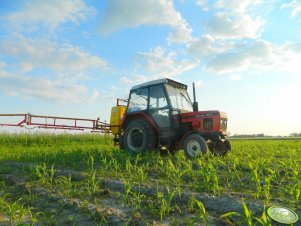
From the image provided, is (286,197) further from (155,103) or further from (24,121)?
(24,121)

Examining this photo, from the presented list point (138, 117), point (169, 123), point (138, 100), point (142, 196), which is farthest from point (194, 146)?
point (142, 196)

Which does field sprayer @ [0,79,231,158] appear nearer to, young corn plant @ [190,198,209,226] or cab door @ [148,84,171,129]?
cab door @ [148,84,171,129]

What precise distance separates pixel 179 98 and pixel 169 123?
36.0 inches

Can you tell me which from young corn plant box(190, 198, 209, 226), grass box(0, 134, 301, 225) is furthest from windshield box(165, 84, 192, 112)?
young corn plant box(190, 198, 209, 226)

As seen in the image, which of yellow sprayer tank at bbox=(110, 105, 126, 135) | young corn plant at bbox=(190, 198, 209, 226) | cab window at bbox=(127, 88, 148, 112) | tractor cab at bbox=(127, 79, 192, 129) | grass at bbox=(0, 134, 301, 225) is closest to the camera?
young corn plant at bbox=(190, 198, 209, 226)

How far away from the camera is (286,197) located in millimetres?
4090

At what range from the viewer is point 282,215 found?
3248mm

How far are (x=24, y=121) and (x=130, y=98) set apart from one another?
6.20 meters

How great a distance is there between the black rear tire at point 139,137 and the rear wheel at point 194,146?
3.52 ft

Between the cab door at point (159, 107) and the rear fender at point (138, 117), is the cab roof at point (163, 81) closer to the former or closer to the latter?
the cab door at point (159, 107)

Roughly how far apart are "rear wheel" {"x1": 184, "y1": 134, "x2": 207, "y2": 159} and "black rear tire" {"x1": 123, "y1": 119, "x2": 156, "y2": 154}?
A: 1.07 meters

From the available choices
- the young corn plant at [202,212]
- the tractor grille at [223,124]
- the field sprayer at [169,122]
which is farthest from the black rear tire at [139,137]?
the young corn plant at [202,212]

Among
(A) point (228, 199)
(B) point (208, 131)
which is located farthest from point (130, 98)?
(A) point (228, 199)

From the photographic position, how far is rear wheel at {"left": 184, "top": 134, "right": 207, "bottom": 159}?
719cm
